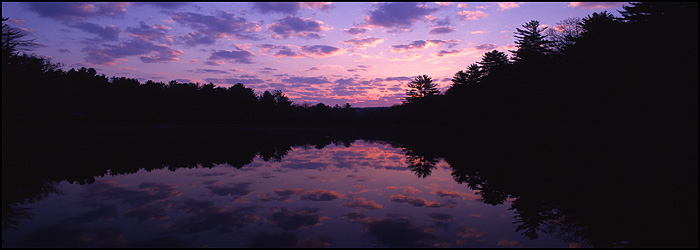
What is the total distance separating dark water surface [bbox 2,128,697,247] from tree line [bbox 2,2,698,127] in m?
19.1

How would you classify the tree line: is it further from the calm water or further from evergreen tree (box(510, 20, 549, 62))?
the calm water

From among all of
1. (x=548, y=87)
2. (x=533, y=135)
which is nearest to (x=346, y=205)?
(x=533, y=135)

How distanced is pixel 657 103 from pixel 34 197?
38.8m

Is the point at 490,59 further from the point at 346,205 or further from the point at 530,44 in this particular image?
the point at 346,205

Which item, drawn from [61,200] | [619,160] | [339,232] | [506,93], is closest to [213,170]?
[61,200]

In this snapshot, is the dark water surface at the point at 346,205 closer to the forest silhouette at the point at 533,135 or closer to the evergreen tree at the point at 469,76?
the forest silhouette at the point at 533,135

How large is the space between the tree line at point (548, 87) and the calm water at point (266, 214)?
28.2 meters

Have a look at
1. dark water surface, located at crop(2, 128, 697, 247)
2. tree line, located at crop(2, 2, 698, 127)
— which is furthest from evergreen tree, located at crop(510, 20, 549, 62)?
dark water surface, located at crop(2, 128, 697, 247)

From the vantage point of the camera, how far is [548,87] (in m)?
42.1

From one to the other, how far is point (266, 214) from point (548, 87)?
4385 centimetres

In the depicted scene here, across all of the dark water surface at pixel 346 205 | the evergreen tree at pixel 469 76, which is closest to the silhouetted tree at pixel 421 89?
the evergreen tree at pixel 469 76

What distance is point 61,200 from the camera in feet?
26.3

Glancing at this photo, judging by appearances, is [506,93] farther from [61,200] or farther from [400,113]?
[61,200]

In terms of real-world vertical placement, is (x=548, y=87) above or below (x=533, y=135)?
above
